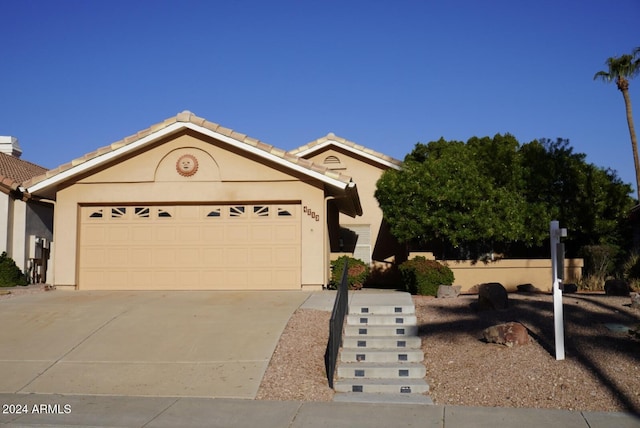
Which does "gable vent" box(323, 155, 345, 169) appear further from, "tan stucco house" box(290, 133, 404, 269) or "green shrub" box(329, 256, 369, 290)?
"green shrub" box(329, 256, 369, 290)

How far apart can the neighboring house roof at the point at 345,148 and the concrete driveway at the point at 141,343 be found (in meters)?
9.65

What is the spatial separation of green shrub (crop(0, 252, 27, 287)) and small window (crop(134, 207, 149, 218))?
15.9 ft

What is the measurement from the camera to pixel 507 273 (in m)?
19.7

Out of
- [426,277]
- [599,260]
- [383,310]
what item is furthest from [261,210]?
[599,260]

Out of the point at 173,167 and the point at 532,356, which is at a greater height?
the point at 173,167

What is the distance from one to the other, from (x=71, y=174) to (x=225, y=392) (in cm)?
950

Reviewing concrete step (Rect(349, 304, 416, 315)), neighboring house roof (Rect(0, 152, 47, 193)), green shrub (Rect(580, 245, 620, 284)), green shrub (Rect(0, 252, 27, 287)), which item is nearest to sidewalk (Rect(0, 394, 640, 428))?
concrete step (Rect(349, 304, 416, 315))

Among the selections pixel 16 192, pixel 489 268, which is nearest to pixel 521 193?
pixel 489 268

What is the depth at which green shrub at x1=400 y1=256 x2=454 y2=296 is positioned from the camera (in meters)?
16.0

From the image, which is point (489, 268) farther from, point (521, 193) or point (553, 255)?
point (553, 255)

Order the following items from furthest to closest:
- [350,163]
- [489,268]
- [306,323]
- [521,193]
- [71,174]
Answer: [350,163] → [521,193] → [489,268] → [71,174] → [306,323]

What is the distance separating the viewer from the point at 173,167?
16688mm

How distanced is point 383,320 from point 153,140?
26.2ft

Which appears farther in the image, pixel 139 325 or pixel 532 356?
pixel 139 325
